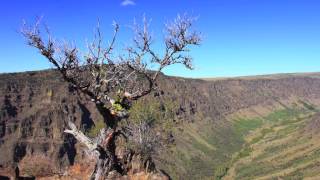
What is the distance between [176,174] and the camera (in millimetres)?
176625

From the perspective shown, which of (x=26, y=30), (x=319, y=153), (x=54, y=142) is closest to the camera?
(x=26, y=30)

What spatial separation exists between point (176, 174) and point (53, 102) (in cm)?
5236

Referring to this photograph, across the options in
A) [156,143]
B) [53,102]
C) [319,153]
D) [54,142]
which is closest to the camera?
[156,143]

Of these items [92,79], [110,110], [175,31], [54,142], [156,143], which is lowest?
[54,142]

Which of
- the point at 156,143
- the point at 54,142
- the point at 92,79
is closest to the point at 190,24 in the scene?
the point at 92,79

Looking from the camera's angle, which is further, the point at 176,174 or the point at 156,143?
the point at 176,174

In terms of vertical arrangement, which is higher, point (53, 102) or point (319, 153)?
point (53, 102)

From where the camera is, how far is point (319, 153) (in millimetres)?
195875

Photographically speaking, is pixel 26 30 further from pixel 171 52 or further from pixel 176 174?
pixel 176 174

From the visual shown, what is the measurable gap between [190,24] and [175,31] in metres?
0.69

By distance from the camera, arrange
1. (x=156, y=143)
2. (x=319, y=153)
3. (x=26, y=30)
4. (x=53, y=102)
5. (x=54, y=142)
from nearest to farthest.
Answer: (x=26, y=30) < (x=156, y=143) < (x=54, y=142) < (x=53, y=102) < (x=319, y=153)

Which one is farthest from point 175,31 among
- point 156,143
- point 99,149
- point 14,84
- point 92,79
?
point 14,84

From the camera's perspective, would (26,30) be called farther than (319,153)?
No

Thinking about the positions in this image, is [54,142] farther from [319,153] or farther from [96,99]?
[96,99]
